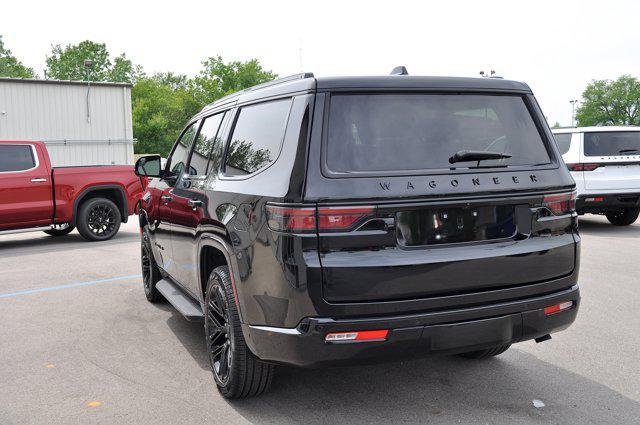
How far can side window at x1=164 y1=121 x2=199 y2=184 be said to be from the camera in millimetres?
5061

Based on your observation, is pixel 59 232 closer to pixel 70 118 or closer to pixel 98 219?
pixel 98 219

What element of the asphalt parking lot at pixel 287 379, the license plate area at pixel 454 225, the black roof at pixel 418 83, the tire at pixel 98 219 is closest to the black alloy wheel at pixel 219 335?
the asphalt parking lot at pixel 287 379

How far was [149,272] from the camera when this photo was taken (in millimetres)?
6348

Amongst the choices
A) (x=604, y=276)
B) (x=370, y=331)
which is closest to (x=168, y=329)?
(x=370, y=331)

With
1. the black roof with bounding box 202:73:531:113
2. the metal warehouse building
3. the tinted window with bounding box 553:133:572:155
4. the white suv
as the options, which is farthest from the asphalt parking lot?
the metal warehouse building

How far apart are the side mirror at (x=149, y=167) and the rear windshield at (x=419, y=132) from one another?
290cm

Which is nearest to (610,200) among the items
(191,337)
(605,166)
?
(605,166)

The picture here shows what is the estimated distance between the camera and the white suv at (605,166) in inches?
436

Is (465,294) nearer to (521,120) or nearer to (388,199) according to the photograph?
(388,199)

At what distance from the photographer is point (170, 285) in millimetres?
5312

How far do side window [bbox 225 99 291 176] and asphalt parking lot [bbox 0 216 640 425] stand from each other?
1.42m

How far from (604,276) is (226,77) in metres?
80.7

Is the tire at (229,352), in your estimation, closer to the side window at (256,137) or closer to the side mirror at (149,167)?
the side window at (256,137)

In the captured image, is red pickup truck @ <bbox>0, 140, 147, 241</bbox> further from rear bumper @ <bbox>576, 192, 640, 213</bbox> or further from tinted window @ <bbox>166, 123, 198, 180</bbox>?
rear bumper @ <bbox>576, 192, 640, 213</bbox>
